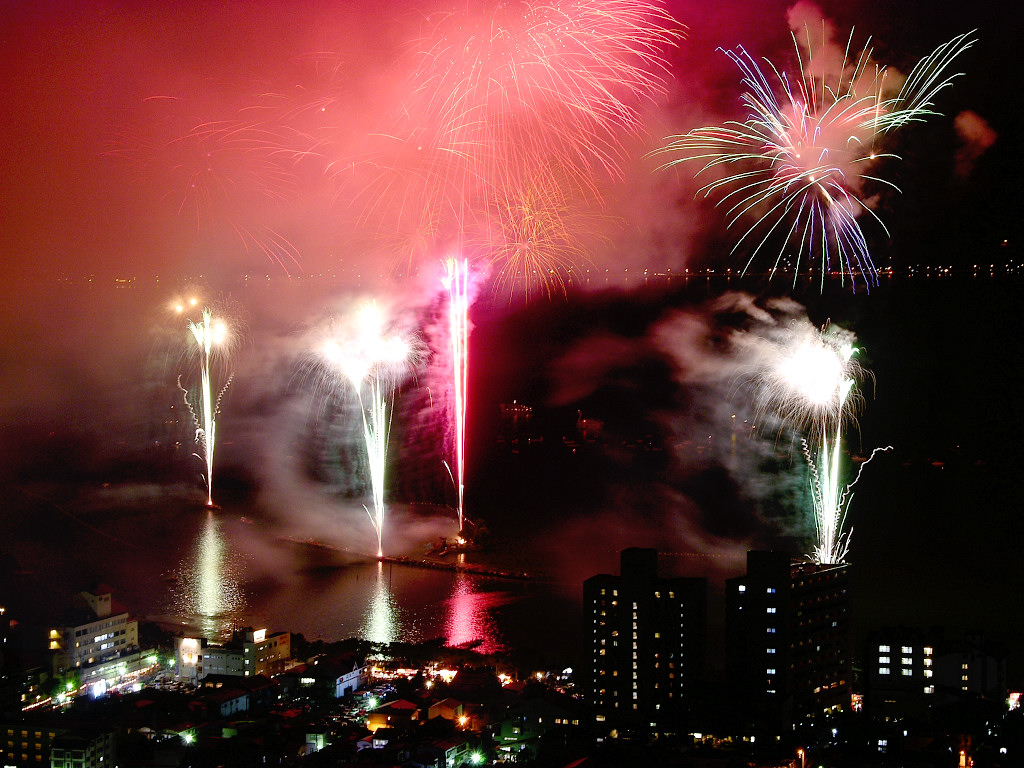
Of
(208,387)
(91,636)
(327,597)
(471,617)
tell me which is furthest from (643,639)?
(208,387)

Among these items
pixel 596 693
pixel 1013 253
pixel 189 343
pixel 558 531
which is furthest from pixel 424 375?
pixel 596 693

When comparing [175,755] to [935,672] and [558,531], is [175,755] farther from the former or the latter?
[558,531]

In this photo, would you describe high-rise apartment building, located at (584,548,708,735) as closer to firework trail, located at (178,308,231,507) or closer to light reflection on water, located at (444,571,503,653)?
light reflection on water, located at (444,571,503,653)

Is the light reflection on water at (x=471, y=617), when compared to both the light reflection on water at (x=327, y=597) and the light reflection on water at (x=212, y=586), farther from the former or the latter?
the light reflection on water at (x=212, y=586)

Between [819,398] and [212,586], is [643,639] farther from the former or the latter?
[212,586]

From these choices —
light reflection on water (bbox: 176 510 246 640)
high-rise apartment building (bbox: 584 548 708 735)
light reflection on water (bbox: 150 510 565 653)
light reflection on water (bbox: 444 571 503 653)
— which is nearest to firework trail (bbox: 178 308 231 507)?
light reflection on water (bbox: 176 510 246 640)

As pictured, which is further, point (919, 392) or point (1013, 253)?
point (1013, 253)

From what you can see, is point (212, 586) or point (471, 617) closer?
point (471, 617)
